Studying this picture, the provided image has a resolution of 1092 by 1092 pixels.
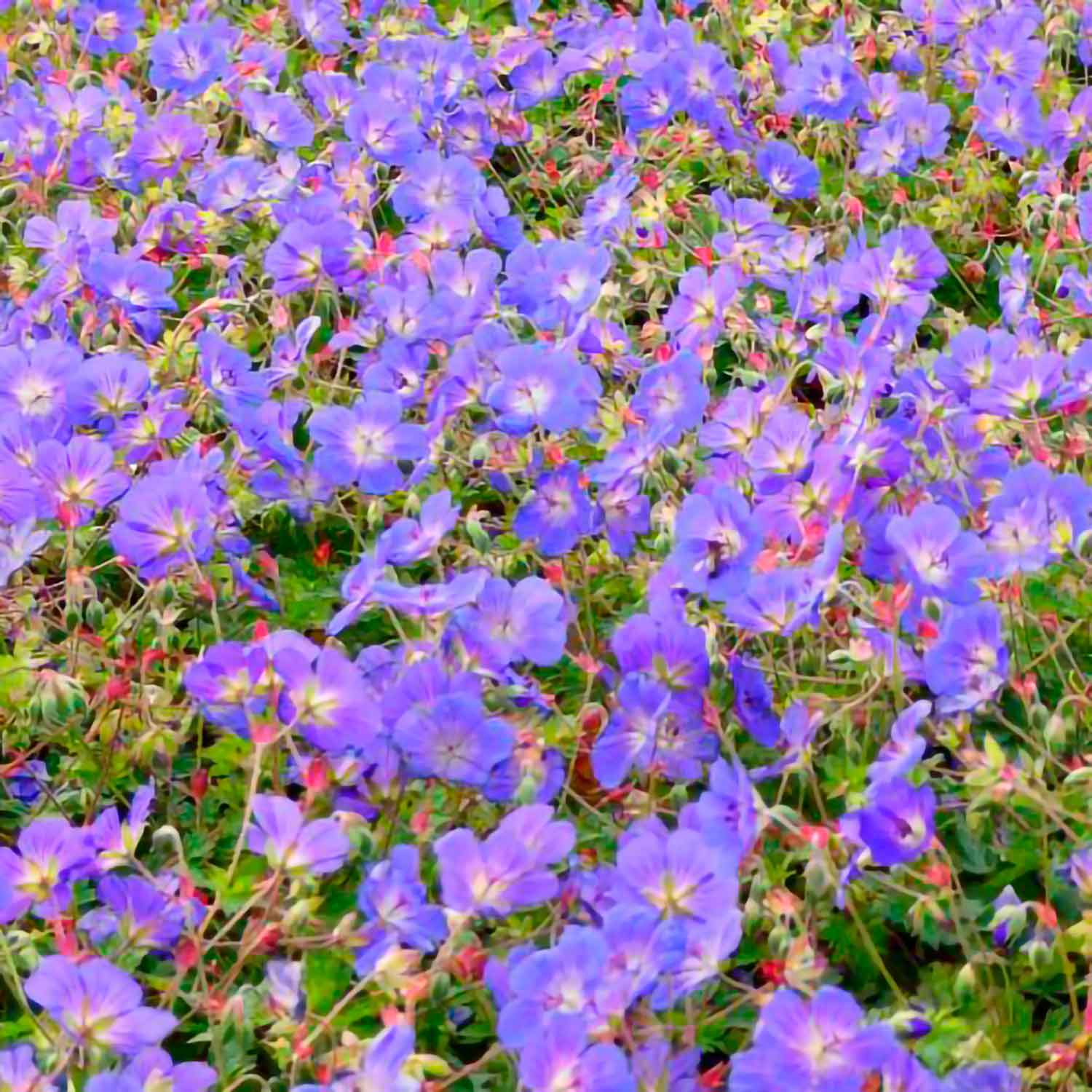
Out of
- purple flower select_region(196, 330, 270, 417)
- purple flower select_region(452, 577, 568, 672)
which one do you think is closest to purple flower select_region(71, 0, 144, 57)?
purple flower select_region(196, 330, 270, 417)

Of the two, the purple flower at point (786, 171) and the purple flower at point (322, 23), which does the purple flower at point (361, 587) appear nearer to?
the purple flower at point (786, 171)

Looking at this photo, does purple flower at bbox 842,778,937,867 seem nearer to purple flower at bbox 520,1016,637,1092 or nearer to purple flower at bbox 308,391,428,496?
purple flower at bbox 520,1016,637,1092

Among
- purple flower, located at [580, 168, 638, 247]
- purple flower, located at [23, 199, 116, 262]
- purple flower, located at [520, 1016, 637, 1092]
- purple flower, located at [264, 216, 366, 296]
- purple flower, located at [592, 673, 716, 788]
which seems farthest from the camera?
purple flower, located at [580, 168, 638, 247]

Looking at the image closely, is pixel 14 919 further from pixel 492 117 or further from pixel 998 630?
pixel 492 117

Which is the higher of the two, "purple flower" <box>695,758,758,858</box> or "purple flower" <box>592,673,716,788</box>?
"purple flower" <box>695,758,758,858</box>

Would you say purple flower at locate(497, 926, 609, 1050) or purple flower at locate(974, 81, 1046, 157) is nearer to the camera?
purple flower at locate(497, 926, 609, 1050)

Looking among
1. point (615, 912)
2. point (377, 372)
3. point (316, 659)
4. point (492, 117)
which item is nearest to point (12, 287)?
point (377, 372)

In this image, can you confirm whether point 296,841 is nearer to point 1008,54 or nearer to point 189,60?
point 189,60

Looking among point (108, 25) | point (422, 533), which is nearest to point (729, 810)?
point (422, 533)
